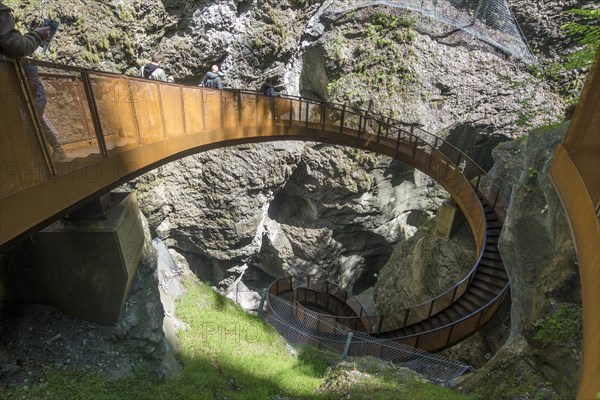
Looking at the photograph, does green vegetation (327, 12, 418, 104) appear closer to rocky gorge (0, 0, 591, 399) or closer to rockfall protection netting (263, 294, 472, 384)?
rocky gorge (0, 0, 591, 399)

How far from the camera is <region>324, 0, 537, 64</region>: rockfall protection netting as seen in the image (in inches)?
638

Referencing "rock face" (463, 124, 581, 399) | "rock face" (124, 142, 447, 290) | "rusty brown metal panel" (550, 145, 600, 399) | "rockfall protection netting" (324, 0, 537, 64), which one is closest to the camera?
"rusty brown metal panel" (550, 145, 600, 399)

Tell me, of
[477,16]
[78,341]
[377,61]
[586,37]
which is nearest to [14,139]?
[78,341]

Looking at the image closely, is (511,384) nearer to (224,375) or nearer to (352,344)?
(352,344)

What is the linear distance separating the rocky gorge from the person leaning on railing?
8.92 metres

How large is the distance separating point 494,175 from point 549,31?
8743 mm

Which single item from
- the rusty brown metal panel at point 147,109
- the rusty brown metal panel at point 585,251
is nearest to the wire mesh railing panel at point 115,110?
the rusty brown metal panel at point 147,109

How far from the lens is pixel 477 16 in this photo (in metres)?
16.9

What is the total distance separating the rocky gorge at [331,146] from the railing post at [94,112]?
26.3ft

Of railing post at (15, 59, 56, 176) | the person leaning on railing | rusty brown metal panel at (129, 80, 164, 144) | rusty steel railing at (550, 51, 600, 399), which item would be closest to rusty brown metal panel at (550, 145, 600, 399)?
rusty steel railing at (550, 51, 600, 399)

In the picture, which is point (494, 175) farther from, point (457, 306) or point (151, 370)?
point (151, 370)

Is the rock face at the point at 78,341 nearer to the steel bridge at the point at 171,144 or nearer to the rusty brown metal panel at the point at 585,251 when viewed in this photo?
the steel bridge at the point at 171,144

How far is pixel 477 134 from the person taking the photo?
16.7 metres

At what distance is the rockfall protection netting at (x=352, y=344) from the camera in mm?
9047
